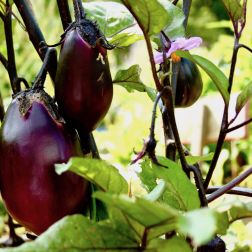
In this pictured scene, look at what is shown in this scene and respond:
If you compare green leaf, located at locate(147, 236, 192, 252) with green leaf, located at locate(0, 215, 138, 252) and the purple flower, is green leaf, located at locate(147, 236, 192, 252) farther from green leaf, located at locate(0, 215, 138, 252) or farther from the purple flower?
the purple flower

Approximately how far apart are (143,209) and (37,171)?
0.12 meters

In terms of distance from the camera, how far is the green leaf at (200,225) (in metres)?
0.22

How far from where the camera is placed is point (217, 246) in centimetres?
42

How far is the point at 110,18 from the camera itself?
581 mm

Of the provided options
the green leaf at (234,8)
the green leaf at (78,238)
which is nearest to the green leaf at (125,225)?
the green leaf at (78,238)

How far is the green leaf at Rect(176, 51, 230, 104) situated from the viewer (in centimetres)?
42

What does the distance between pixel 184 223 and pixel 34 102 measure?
21cm

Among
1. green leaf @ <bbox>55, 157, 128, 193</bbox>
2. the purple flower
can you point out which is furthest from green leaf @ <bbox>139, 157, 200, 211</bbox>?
the purple flower

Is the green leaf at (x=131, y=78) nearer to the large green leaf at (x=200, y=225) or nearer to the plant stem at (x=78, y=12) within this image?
the plant stem at (x=78, y=12)

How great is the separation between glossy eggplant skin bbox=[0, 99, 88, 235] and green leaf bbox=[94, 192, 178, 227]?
95 mm

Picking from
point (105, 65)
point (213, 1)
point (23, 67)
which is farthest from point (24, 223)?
point (213, 1)

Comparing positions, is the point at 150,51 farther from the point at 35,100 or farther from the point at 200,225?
the point at 200,225

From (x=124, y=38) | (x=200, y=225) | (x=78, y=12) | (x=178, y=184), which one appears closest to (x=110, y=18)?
(x=124, y=38)

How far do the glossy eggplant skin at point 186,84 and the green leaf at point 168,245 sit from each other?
27 centimetres
